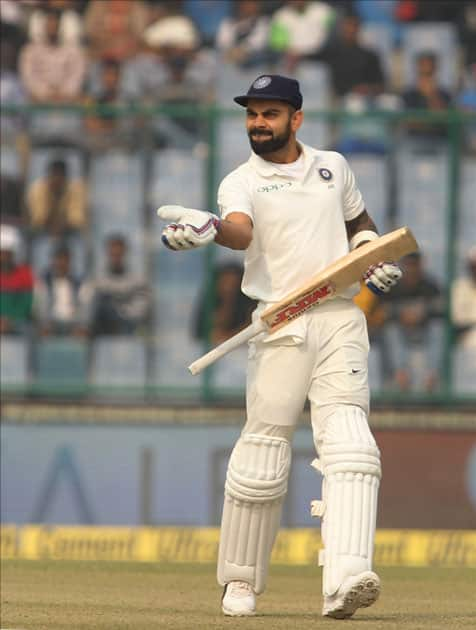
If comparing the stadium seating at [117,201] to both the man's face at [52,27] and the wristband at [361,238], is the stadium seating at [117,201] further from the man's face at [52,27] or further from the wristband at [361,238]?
the wristband at [361,238]

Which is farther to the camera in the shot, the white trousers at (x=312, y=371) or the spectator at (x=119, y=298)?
the spectator at (x=119, y=298)

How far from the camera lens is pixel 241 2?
38.5 feet

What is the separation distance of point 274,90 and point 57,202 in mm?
4782

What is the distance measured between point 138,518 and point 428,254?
2.44 meters

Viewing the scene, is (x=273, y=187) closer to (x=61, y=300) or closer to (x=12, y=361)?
(x=61, y=300)

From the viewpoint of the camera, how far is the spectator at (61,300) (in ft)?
32.8

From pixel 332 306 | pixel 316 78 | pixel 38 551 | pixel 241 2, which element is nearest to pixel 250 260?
pixel 332 306

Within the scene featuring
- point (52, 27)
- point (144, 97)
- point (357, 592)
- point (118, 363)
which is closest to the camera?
point (357, 592)

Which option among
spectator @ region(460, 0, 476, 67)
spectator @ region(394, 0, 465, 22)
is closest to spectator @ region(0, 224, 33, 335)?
spectator @ region(394, 0, 465, 22)

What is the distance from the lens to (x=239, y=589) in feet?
18.4

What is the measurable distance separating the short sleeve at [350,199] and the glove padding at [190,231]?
0.75 meters

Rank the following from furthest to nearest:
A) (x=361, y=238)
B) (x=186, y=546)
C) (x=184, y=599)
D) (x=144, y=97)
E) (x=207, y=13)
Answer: (x=207, y=13) < (x=144, y=97) < (x=186, y=546) < (x=184, y=599) < (x=361, y=238)

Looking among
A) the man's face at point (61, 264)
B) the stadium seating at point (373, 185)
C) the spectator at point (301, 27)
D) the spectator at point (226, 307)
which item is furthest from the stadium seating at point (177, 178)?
the spectator at point (301, 27)

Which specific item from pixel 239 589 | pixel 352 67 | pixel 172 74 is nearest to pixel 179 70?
pixel 172 74
